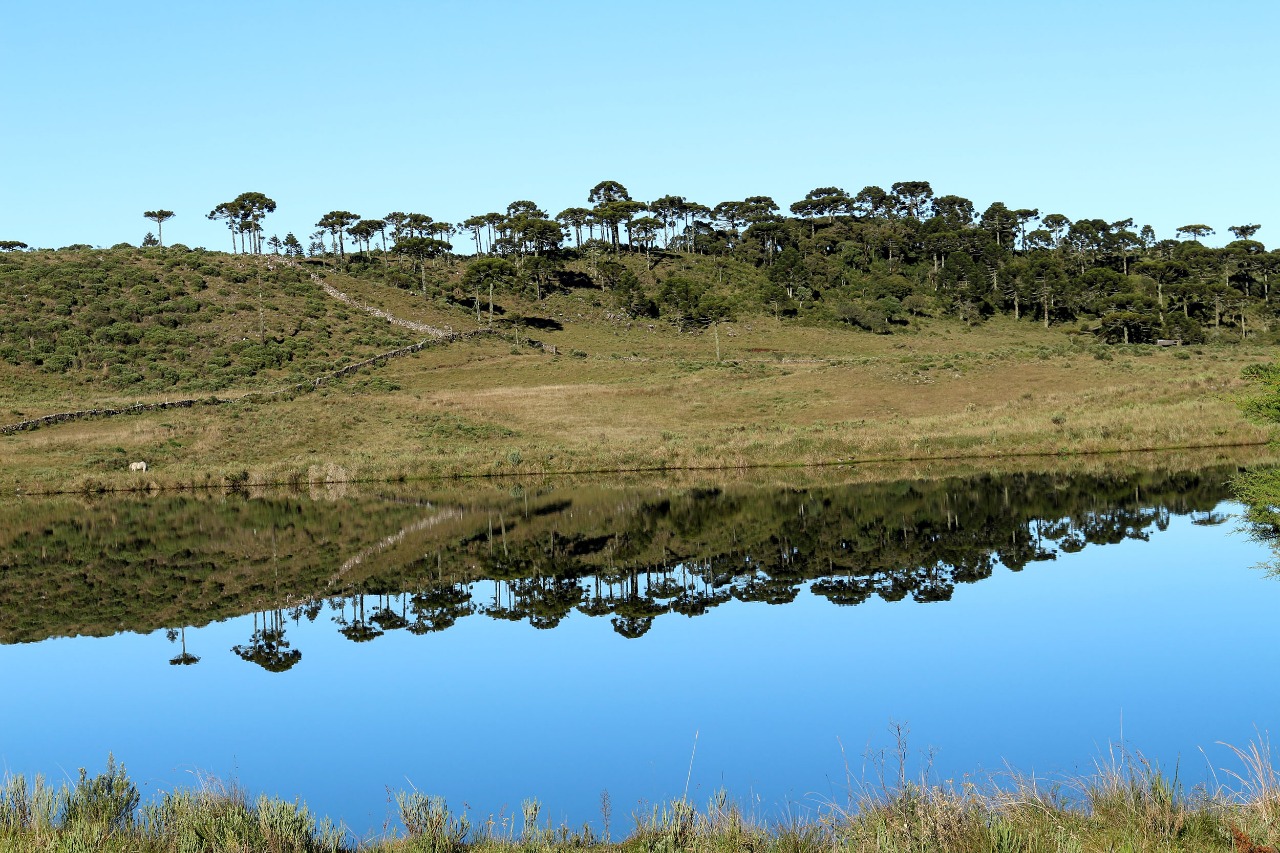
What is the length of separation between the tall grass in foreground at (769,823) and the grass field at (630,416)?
37.5m

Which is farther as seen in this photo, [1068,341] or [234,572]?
[1068,341]

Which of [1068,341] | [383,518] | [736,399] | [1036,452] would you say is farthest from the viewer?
[1068,341]

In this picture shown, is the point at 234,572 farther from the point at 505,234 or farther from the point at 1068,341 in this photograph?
the point at 505,234

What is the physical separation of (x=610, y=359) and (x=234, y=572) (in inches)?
2497

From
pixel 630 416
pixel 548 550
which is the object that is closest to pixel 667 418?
pixel 630 416

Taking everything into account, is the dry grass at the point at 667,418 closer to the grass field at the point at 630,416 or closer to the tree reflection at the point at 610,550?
the grass field at the point at 630,416

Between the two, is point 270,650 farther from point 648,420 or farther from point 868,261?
point 868,261

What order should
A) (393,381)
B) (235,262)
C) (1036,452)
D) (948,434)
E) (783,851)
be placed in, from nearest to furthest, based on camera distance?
(783,851), (1036,452), (948,434), (393,381), (235,262)

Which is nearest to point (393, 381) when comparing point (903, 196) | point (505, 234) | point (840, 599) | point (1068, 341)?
point (840, 599)

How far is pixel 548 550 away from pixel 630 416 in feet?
119

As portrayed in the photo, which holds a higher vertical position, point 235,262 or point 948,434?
point 235,262

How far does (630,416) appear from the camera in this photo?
65188 mm

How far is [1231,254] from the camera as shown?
5389 inches

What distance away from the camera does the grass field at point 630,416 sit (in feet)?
167
